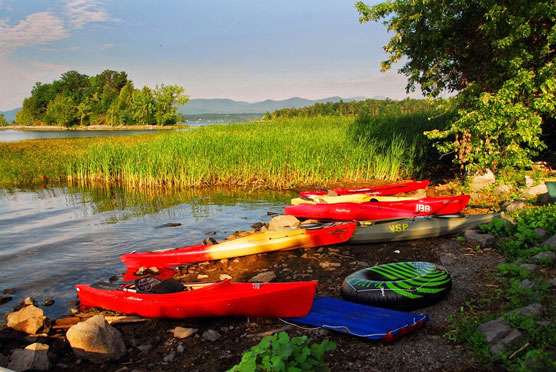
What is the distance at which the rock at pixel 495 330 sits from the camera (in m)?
2.93

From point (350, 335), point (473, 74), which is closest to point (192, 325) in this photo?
point (350, 335)

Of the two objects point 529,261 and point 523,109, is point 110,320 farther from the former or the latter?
point 523,109

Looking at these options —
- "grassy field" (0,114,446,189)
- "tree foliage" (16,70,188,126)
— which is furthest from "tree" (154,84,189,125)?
"grassy field" (0,114,446,189)

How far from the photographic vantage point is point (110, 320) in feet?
14.0

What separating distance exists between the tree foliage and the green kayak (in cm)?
6680

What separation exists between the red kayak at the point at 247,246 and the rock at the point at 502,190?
3759 millimetres

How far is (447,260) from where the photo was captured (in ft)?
16.5

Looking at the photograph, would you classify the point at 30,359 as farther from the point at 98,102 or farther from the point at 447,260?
the point at 98,102

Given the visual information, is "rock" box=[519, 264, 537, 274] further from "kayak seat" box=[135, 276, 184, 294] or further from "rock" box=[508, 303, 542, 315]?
"kayak seat" box=[135, 276, 184, 294]

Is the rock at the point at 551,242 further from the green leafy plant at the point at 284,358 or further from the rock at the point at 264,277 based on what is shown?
the green leafy plant at the point at 284,358

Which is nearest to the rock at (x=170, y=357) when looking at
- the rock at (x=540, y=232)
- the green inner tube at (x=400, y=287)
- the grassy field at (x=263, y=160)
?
the green inner tube at (x=400, y=287)

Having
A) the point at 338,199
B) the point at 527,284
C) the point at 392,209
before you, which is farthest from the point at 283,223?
the point at 527,284

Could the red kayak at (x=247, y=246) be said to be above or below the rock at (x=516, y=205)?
below

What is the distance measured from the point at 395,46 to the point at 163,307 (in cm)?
759
